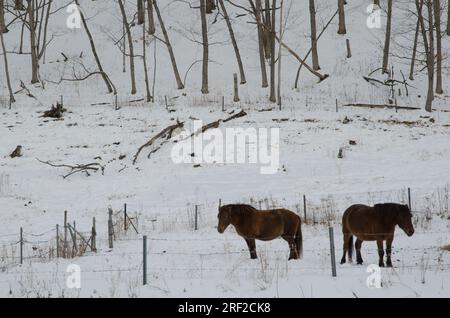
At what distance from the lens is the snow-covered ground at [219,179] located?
1001 cm

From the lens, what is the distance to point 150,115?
3119cm

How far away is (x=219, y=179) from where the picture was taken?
2164 cm

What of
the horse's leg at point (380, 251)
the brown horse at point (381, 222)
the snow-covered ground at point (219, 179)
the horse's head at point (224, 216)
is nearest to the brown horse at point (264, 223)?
the horse's head at point (224, 216)

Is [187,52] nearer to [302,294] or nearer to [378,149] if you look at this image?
[378,149]

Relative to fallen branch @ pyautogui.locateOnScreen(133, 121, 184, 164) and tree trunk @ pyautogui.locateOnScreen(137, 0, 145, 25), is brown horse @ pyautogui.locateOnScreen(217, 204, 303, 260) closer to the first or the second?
fallen branch @ pyautogui.locateOnScreen(133, 121, 184, 164)

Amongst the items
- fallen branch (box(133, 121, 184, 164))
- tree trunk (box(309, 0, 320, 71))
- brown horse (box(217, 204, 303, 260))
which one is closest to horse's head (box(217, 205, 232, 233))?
brown horse (box(217, 204, 303, 260))

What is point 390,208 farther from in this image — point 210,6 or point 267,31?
point 210,6

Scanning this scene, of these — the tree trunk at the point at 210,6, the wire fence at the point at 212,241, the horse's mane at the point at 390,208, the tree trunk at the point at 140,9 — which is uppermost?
the tree trunk at the point at 210,6

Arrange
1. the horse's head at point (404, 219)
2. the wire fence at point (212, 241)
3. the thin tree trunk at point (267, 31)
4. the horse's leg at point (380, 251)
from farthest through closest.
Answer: the thin tree trunk at point (267, 31)
the wire fence at point (212, 241)
the horse's leg at point (380, 251)
the horse's head at point (404, 219)

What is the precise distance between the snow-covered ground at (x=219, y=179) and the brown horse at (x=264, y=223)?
55cm

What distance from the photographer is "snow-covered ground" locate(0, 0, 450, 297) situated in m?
10.0

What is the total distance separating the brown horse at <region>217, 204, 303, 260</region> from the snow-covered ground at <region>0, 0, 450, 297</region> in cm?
55

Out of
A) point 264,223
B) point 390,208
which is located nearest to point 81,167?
point 264,223

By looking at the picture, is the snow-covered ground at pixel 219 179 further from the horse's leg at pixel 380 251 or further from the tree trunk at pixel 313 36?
the tree trunk at pixel 313 36
